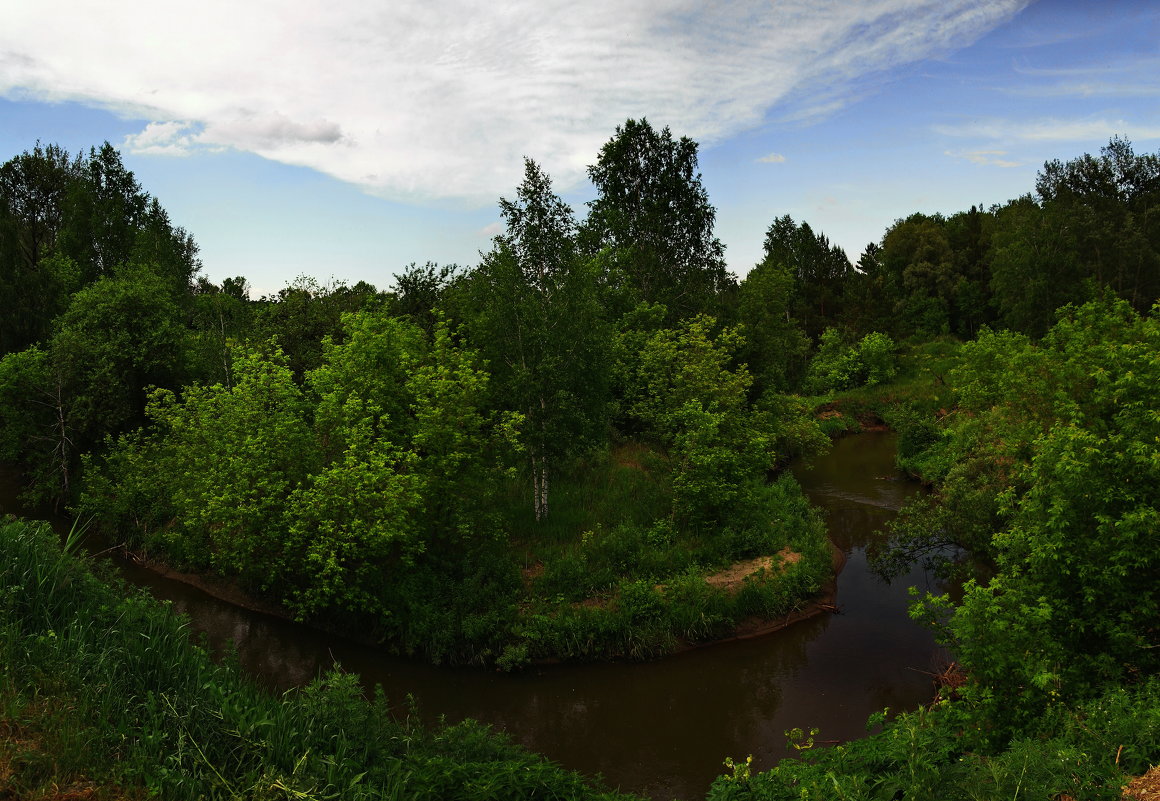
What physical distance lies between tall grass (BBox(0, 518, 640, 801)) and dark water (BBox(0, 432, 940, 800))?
169 inches

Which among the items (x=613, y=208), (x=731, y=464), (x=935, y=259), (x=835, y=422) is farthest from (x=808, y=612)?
(x=935, y=259)

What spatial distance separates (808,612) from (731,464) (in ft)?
15.9

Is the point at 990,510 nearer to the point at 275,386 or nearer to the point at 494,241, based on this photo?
the point at 494,241

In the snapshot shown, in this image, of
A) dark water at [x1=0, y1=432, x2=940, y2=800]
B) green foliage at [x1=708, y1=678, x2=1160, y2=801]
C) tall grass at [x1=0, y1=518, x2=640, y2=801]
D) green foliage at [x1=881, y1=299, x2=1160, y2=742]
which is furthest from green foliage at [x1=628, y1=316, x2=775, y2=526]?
tall grass at [x1=0, y1=518, x2=640, y2=801]

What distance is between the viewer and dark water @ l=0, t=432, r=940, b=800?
43.9 feet

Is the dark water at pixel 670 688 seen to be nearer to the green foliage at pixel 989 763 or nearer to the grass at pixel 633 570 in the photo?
the grass at pixel 633 570

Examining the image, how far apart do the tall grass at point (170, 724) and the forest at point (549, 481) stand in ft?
0.18

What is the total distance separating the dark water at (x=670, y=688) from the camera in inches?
527

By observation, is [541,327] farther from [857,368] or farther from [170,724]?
[857,368]

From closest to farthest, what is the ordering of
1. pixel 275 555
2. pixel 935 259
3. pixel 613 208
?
pixel 275 555
pixel 613 208
pixel 935 259

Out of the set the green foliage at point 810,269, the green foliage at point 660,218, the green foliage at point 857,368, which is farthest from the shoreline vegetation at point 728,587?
the green foliage at point 810,269

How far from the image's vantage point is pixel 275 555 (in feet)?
57.6

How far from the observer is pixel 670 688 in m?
15.6

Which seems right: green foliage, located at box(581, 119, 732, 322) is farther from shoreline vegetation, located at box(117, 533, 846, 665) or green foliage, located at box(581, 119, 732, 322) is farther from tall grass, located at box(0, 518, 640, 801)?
tall grass, located at box(0, 518, 640, 801)
